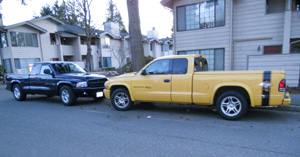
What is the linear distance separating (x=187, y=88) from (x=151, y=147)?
2336 mm

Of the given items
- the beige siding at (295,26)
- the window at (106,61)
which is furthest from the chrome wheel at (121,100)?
the window at (106,61)

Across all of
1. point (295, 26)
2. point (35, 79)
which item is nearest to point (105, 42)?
point (35, 79)

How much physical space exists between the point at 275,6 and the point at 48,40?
83.2ft

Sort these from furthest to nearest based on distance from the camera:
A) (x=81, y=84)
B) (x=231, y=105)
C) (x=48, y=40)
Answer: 1. (x=48, y=40)
2. (x=81, y=84)
3. (x=231, y=105)

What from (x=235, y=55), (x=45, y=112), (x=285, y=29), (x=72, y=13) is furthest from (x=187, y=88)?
(x=72, y=13)

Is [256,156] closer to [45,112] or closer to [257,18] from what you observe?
[45,112]

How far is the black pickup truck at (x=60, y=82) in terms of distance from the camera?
7242 mm

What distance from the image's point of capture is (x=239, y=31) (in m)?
10.6

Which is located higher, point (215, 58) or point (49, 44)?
point (49, 44)

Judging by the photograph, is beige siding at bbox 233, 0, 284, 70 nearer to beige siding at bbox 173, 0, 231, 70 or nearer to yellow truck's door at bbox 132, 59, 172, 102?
beige siding at bbox 173, 0, 231, 70

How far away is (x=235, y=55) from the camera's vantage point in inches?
423

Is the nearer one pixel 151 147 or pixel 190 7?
pixel 151 147

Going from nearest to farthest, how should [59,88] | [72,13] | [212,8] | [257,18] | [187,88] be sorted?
[187,88], [59,88], [257,18], [212,8], [72,13]

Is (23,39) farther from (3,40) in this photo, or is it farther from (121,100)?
(121,100)
